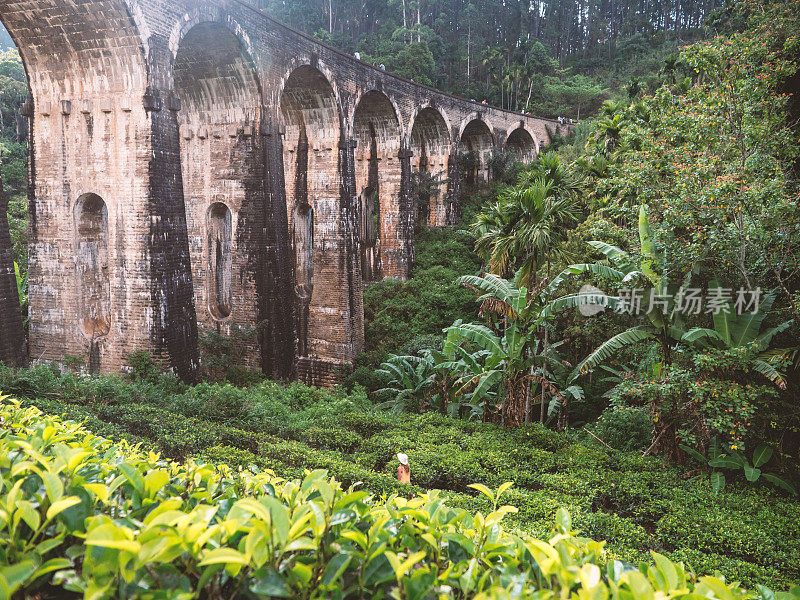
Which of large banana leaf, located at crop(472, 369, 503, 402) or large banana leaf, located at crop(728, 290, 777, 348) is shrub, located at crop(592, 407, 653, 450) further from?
large banana leaf, located at crop(728, 290, 777, 348)

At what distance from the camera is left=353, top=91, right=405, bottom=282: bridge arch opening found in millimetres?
18891

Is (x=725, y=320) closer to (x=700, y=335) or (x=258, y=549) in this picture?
(x=700, y=335)

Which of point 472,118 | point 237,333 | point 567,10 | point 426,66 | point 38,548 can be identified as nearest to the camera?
point 38,548

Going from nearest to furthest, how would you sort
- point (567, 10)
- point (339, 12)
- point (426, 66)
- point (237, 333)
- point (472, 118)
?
point (237, 333) → point (472, 118) → point (426, 66) → point (339, 12) → point (567, 10)

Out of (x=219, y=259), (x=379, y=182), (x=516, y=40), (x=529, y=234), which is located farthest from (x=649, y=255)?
(x=516, y=40)

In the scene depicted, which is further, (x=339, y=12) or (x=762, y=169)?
(x=339, y=12)

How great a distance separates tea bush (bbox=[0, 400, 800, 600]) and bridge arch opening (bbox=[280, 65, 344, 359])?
13.5 m

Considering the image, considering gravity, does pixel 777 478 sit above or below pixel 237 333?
below

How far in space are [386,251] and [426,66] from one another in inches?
714

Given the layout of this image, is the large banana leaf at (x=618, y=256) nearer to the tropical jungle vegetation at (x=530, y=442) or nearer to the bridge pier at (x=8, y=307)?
the tropical jungle vegetation at (x=530, y=442)

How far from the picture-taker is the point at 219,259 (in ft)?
43.8

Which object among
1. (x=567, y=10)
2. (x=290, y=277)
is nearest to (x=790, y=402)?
(x=290, y=277)

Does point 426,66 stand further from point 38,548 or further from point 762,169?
point 38,548

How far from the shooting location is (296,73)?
1394 cm
